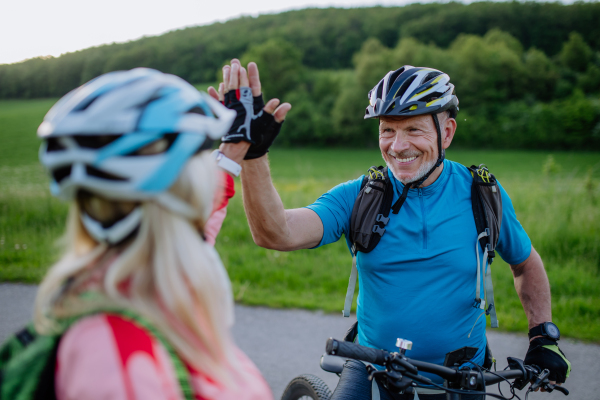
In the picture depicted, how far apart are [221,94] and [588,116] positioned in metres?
70.1

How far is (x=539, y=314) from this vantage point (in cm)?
252

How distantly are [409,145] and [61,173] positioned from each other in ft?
6.46

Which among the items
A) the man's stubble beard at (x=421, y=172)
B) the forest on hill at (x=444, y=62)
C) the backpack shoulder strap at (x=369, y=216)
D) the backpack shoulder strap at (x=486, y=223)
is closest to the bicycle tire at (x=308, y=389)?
the backpack shoulder strap at (x=369, y=216)

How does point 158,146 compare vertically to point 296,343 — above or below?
above

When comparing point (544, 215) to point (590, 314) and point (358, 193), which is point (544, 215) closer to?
point (590, 314)

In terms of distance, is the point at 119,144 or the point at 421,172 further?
the point at 421,172

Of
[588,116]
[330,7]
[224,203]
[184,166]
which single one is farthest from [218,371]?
[330,7]

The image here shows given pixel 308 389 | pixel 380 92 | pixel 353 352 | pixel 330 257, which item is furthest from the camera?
pixel 330 257

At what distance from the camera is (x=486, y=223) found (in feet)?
7.61

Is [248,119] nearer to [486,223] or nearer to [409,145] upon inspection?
[409,145]

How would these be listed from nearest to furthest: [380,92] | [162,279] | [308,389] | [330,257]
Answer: [162,279], [380,92], [308,389], [330,257]

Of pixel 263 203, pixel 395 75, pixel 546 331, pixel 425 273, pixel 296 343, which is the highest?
pixel 395 75

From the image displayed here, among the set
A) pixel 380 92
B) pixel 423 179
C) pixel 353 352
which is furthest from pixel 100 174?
pixel 380 92

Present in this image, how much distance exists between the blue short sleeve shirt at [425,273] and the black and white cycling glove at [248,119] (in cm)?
73
